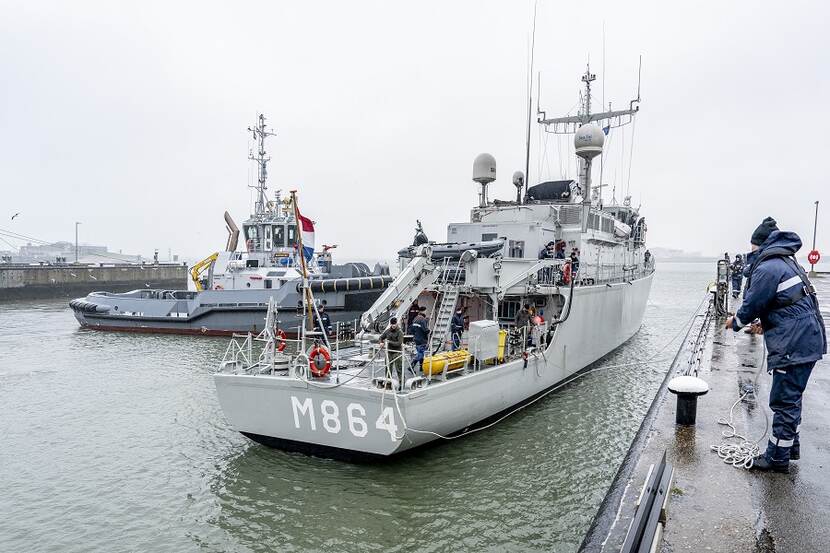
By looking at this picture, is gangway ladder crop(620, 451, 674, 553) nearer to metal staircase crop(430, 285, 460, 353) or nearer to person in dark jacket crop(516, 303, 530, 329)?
metal staircase crop(430, 285, 460, 353)

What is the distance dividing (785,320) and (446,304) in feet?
22.0

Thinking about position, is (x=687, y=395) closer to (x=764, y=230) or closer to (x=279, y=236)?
(x=764, y=230)

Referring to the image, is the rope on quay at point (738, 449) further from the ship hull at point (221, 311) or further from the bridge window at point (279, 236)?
the bridge window at point (279, 236)

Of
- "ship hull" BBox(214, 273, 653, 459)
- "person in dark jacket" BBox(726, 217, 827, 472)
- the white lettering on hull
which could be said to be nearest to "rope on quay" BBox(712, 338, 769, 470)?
"person in dark jacket" BBox(726, 217, 827, 472)

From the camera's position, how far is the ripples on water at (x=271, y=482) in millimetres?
6230

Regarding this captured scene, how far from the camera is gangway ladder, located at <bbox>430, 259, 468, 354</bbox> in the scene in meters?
9.94

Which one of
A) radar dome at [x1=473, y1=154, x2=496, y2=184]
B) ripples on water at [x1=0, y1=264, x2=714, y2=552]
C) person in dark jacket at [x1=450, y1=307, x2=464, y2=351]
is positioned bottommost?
ripples on water at [x1=0, y1=264, x2=714, y2=552]

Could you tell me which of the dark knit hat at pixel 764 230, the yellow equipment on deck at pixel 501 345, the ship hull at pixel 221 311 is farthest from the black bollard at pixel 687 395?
the ship hull at pixel 221 311

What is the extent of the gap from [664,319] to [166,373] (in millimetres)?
26655

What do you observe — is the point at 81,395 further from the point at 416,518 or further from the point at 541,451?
the point at 541,451

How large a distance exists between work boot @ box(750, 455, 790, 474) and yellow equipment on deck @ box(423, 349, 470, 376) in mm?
4352

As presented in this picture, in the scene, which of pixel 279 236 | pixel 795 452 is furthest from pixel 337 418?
pixel 279 236

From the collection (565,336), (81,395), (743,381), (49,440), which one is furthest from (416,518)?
(81,395)

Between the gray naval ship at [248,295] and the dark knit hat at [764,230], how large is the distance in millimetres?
14888
